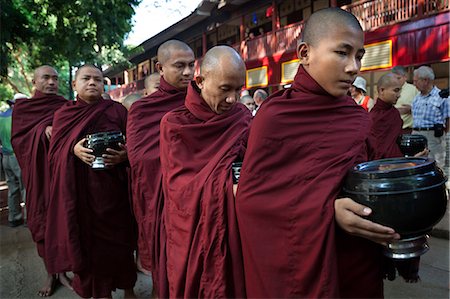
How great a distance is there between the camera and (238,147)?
5.35ft

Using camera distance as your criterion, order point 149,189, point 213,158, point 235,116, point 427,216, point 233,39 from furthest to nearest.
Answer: point 233,39 < point 149,189 < point 235,116 < point 213,158 < point 427,216

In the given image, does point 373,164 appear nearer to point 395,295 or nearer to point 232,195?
point 232,195

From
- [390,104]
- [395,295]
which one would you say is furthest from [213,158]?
[390,104]

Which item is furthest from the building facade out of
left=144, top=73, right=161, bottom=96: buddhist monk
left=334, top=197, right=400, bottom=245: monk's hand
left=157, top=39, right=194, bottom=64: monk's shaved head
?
left=334, top=197, right=400, bottom=245: monk's hand

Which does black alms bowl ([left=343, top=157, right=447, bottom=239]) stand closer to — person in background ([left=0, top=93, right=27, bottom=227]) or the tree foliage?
person in background ([left=0, top=93, right=27, bottom=227])

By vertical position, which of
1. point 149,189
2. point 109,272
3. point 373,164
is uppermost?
point 373,164

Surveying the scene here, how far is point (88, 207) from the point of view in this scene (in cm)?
264

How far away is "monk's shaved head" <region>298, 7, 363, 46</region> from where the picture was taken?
127cm

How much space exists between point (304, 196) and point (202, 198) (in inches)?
19.0

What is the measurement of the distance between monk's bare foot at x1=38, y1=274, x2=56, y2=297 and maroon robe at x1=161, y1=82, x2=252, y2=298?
1.80m

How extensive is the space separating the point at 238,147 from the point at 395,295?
1.85 m

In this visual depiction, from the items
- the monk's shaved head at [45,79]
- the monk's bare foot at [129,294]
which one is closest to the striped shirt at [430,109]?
the monk's bare foot at [129,294]

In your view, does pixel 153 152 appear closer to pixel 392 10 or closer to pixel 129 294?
pixel 129 294

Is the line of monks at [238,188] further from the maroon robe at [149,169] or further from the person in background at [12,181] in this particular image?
the person in background at [12,181]
